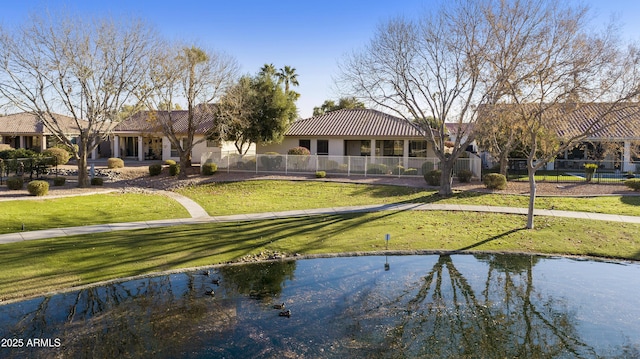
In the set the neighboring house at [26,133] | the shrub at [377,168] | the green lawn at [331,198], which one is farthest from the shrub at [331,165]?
the neighboring house at [26,133]

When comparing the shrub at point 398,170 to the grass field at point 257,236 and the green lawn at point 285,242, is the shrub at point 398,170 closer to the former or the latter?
the grass field at point 257,236

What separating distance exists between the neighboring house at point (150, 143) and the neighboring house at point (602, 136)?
85.5ft

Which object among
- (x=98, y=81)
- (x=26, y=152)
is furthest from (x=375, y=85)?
(x=26, y=152)

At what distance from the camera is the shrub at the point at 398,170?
29344mm

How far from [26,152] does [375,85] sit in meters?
Result: 27.4

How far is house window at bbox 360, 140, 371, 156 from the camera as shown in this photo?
36.6 m

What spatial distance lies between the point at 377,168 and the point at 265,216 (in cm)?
1306

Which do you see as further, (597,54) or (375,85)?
(375,85)

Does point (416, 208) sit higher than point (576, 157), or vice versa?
point (576, 157)

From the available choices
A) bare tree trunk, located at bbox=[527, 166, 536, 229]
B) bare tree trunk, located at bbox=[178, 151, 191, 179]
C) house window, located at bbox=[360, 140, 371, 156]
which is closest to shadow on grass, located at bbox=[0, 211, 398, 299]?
bare tree trunk, located at bbox=[527, 166, 536, 229]

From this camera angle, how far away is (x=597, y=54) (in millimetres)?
14992

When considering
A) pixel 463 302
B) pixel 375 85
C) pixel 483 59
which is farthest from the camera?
pixel 375 85

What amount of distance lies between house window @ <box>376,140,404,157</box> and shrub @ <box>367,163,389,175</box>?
638cm

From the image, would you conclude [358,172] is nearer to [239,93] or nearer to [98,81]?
[239,93]
